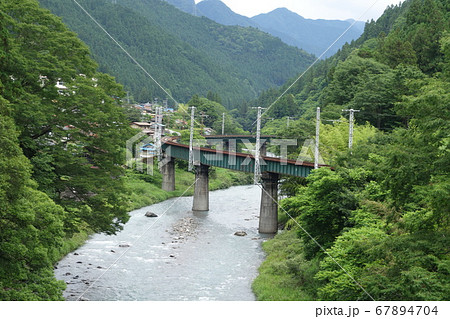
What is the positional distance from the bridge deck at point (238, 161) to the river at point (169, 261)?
5.89 metres

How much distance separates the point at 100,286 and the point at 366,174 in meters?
16.2

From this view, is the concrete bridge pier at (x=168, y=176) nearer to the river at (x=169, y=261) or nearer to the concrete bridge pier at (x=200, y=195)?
the concrete bridge pier at (x=200, y=195)

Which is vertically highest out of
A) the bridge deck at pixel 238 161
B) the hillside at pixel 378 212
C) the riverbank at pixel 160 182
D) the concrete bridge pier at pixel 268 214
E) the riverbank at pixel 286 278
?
the hillside at pixel 378 212

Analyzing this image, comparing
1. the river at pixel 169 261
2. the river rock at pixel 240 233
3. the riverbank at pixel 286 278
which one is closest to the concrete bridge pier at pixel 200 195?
the river at pixel 169 261

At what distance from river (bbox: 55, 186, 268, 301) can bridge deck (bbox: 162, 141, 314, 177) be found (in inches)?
232

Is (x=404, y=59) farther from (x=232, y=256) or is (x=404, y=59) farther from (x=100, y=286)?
(x=100, y=286)

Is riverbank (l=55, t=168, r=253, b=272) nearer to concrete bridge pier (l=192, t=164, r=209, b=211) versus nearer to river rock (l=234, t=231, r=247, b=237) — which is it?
concrete bridge pier (l=192, t=164, r=209, b=211)

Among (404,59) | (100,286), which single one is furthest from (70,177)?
(404,59)

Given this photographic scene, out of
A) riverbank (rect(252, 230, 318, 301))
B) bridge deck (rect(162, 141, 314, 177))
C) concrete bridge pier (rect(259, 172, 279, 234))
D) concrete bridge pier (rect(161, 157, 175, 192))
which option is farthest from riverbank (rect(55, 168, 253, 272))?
riverbank (rect(252, 230, 318, 301))

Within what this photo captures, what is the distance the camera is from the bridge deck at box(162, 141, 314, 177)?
49.1 metres

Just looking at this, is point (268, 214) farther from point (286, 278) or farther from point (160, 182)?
point (160, 182)

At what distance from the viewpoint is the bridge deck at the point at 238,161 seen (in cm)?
4908

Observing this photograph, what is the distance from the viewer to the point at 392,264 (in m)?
18.3

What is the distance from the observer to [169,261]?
37438 mm
